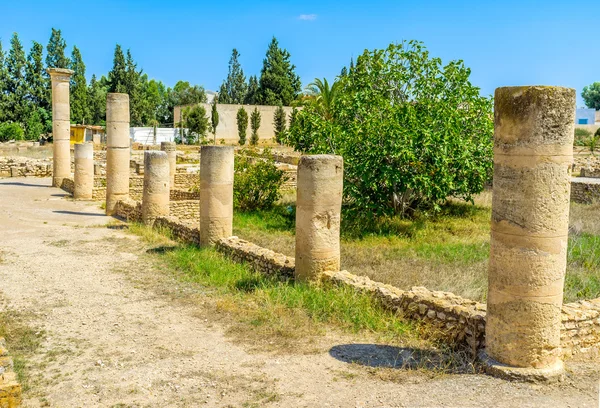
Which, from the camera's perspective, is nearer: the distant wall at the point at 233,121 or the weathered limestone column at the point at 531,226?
the weathered limestone column at the point at 531,226

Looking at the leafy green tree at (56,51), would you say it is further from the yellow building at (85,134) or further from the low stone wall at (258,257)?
the low stone wall at (258,257)

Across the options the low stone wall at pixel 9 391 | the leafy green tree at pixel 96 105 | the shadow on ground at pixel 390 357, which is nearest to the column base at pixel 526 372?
the shadow on ground at pixel 390 357

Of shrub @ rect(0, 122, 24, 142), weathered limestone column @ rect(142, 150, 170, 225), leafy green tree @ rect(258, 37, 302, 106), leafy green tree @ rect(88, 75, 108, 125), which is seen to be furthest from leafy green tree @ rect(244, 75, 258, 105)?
weathered limestone column @ rect(142, 150, 170, 225)

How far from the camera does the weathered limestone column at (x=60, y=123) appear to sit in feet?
68.5

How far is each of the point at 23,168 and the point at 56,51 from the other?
38505 mm

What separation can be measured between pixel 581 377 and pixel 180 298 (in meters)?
5.24

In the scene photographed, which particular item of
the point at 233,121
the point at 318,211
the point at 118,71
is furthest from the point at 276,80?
the point at 318,211

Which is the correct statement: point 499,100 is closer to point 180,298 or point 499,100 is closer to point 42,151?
point 180,298

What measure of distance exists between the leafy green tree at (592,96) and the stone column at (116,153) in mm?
82914

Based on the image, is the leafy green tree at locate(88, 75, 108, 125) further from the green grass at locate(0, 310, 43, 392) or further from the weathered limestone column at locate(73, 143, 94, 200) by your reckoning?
the green grass at locate(0, 310, 43, 392)

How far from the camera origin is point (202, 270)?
9.59 m

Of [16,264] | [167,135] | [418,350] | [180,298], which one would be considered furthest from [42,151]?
[418,350]

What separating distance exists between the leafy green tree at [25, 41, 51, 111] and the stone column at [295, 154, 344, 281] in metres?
49.4

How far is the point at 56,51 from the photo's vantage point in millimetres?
58750
